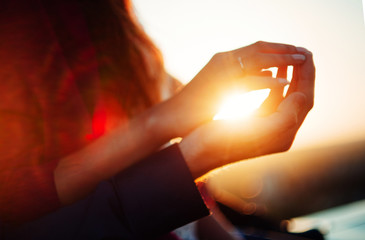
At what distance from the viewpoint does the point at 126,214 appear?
16.6 inches

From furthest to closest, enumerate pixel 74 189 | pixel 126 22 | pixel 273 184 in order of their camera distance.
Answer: pixel 273 184 < pixel 126 22 < pixel 74 189

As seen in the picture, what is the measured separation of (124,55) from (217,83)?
75 cm

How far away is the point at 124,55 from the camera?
1.12 m

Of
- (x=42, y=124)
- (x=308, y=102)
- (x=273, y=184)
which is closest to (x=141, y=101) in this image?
(x=42, y=124)

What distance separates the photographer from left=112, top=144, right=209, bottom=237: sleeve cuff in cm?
42

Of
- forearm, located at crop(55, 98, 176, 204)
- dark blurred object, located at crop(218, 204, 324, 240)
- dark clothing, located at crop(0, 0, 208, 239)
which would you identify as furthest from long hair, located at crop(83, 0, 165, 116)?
dark blurred object, located at crop(218, 204, 324, 240)

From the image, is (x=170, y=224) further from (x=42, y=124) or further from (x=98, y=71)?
(x=98, y=71)

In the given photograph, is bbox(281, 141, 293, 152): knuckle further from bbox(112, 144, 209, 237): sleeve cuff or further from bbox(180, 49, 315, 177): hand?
bbox(112, 144, 209, 237): sleeve cuff

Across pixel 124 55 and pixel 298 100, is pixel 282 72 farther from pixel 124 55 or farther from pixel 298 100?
pixel 124 55

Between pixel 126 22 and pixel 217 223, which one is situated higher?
pixel 126 22

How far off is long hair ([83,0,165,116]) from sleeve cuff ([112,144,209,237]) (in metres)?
0.70

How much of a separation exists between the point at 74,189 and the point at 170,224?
0.90ft

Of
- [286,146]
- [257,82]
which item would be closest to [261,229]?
[286,146]

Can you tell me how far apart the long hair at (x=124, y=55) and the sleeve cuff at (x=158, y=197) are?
2.29 feet
